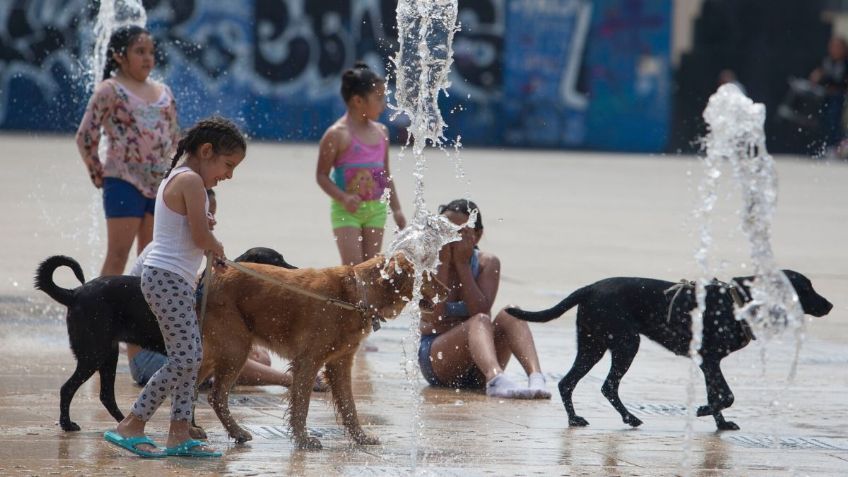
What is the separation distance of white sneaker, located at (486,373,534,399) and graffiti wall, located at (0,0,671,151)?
23.3 meters

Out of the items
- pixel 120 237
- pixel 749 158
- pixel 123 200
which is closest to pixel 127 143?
pixel 123 200

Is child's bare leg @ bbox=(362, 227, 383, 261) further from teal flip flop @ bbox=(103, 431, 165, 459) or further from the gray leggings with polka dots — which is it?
teal flip flop @ bbox=(103, 431, 165, 459)

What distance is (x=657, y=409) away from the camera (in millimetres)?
7488

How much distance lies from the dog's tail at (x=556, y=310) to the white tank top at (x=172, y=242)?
2018 millimetres

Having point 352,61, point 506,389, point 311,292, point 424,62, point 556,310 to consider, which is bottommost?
point 506,389

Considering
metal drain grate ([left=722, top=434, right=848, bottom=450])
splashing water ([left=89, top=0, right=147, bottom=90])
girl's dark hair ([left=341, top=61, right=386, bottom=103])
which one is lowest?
metal drain grate ([left=722, top=434, right=848, bottom=450])

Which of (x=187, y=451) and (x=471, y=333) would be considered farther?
(x=471, y=333)

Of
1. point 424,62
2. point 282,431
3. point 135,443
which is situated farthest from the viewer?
point 424,62

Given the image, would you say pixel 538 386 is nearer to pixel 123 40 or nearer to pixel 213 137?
pixel 213 137

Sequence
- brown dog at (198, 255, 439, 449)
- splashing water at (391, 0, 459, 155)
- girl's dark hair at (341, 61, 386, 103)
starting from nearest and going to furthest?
1. brown dog at (198, 255, 439, 449)
2. splashing water at (391, 0, 459, 155)
3. girl's dark hair at (341, 61, 386, 103)

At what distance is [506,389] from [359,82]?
2.40 meters

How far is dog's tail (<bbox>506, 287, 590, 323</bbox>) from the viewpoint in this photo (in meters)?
7.14

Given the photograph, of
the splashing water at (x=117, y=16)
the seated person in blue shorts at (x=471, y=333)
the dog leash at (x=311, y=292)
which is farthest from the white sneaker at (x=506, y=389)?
the splashing water at (x=117, y=16)

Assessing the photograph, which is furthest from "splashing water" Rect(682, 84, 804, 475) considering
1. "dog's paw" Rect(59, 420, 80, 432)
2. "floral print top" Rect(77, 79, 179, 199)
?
"floral print top" Rect(77, 79, 179, 199)
